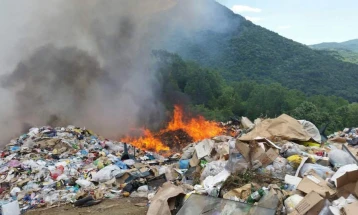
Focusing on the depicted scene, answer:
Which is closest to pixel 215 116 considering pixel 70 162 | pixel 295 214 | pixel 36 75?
pixel 36 75

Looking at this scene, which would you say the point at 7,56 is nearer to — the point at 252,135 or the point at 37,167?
the point at 37,167

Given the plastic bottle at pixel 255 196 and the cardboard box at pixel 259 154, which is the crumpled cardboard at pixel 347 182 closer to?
the plastic bottle at pixel 255 196

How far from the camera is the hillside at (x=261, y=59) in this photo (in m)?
35.5

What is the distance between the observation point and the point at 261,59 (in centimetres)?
3722

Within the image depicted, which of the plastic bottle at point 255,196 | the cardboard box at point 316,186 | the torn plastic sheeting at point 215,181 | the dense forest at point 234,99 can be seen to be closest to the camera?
the cardboard box at point 316,186

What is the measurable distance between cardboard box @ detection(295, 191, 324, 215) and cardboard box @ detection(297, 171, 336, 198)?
274 mm

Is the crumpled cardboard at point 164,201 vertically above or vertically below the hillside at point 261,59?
below

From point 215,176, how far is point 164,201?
45.7 inches

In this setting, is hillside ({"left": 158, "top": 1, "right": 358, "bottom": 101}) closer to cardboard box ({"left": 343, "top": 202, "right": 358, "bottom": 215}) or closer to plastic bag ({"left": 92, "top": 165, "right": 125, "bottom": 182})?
plastic bag ({"left": 92, "top": 165, "right": 125, "bottom": 182})

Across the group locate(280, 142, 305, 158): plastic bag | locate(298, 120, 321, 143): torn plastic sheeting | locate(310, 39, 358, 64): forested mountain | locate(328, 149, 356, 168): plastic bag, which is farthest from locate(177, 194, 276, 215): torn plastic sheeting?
locate(310, 39, 358, 64): forested mountain

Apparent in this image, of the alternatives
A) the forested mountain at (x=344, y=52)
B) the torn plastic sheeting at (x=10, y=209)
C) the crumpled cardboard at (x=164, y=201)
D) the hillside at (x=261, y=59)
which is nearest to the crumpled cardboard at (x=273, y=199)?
the crumpled cardboard at (x=164, y=201)

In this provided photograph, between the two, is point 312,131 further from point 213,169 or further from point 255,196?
point 255,196

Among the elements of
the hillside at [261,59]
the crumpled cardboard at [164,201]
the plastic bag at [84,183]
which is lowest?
the plastic bag at [84,183]

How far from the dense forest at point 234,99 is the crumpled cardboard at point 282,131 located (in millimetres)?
13722
